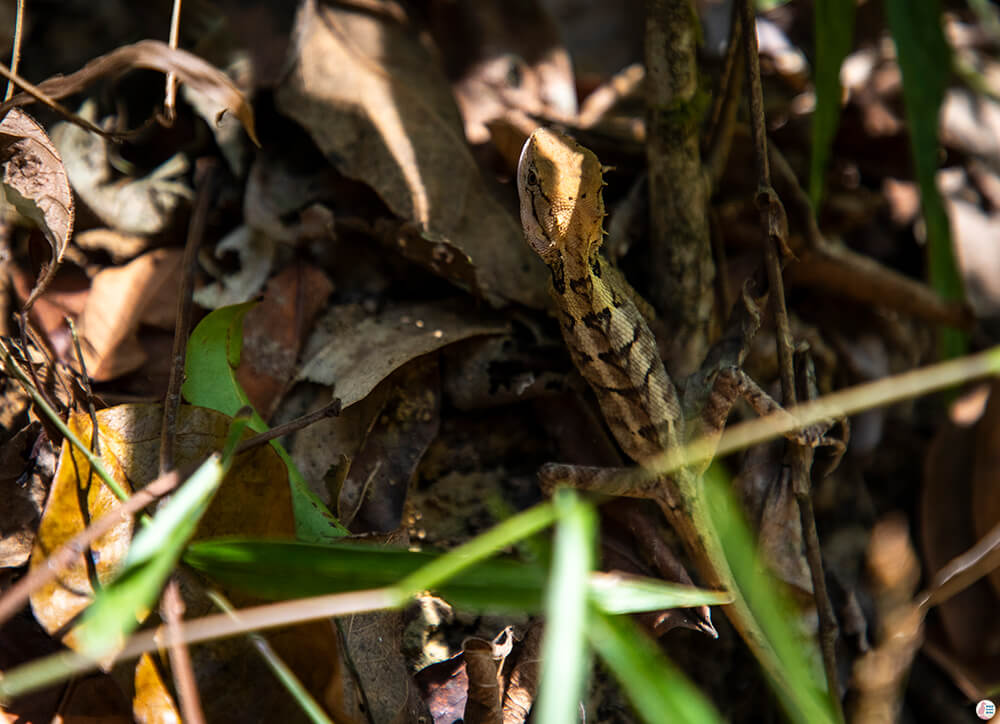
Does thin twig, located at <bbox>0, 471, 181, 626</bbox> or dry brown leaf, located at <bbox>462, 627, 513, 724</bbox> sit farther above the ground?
thin twig, located at <bbox>0, 471, 181, 626</bbox>

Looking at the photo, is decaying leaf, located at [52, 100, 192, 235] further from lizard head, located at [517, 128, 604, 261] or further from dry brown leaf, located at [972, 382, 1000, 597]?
dry brown leaf, located at [972, 382, 1000, 597]

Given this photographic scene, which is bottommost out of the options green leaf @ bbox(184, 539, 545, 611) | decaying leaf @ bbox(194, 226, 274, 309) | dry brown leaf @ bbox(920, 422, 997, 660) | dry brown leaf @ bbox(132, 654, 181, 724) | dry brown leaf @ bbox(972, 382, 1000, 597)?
dry brown leaf @ bbox(920, 422, 997, 660)

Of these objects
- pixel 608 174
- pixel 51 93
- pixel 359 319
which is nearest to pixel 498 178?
pixel 608 174

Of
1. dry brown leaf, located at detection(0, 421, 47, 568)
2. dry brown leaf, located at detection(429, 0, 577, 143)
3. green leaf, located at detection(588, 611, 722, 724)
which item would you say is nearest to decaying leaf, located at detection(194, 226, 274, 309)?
dry brown leaf, located at detection(0, 421, 47, 568)

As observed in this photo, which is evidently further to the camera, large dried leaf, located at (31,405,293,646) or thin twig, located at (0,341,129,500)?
large dried leaf, located at (31,405,293,646)

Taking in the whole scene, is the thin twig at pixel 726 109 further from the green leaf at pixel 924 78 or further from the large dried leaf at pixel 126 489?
the large dried leaf at pixel 126 489

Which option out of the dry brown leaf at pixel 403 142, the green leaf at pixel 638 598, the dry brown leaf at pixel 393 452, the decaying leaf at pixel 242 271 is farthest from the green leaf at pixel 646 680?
the decaying leaf at pixel 242 271
